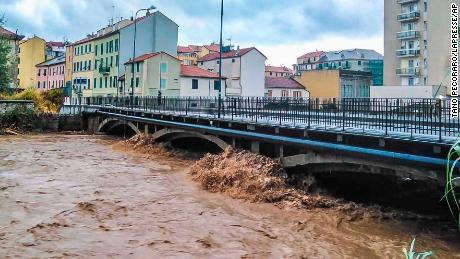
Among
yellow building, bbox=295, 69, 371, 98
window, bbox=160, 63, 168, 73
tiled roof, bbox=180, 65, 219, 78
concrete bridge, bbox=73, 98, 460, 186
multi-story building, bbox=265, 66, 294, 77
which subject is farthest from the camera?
multi-story building, bbox=265, 66, 294, 77

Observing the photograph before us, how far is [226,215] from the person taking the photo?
12.9 m

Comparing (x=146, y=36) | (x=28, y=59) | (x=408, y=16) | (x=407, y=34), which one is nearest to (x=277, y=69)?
(x=28, y=59)

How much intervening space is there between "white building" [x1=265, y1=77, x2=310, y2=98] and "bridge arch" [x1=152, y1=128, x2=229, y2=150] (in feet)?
131

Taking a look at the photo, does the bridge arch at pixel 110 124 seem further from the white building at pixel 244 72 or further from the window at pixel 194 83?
the white building at pixel 244 72

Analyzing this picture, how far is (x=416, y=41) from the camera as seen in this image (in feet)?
194

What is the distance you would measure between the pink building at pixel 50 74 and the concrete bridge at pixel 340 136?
68299 mm

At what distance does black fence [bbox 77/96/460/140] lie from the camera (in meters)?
11.4

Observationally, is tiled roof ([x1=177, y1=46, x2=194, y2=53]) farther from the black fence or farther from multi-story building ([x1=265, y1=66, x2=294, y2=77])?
the black fence

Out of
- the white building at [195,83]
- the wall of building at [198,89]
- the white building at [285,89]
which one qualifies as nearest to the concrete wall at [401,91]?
the white building at [195,83]

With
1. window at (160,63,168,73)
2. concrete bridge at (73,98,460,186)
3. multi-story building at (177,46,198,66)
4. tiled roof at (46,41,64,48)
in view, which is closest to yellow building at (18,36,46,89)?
tiled roof at (46,41,64,48)

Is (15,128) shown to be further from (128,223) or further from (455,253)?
(455,253)

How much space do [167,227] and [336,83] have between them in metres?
55.2

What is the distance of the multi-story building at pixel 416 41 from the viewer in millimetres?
54406

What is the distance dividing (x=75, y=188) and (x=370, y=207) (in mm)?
10346
